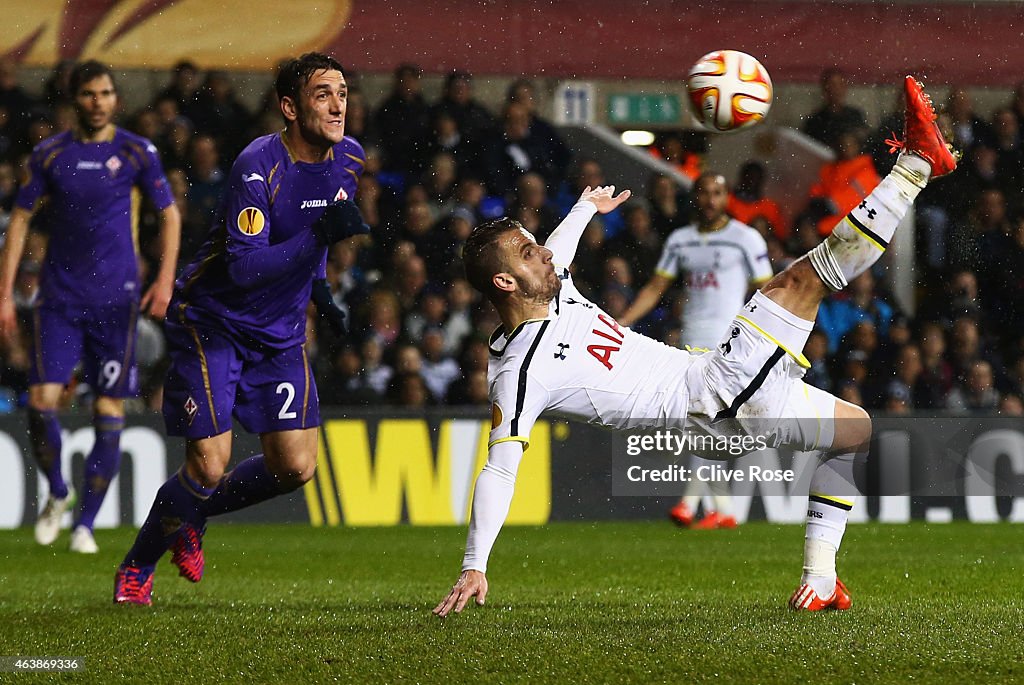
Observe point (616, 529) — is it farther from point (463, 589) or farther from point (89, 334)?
point (463, 589)

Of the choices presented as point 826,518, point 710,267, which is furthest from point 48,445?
point 826,518

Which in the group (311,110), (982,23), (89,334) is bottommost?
(89,334)

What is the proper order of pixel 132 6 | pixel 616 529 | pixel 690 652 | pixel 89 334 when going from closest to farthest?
1. pixel 690 652
2. pixel 89 334
3. pixel 616 529
4. pixel 132 6

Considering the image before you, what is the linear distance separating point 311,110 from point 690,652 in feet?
8.52

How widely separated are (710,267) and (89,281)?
11.9 feet

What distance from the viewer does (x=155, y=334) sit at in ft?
35.8

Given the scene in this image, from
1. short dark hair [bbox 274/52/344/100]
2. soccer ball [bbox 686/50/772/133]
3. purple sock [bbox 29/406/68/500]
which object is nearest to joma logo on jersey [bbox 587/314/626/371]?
short dark hair [bbox 274/52/344/100]

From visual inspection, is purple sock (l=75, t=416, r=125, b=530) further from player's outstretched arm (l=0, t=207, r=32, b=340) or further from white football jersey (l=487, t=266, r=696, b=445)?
white football jersey (l=487, t=266, r=696, b=445)

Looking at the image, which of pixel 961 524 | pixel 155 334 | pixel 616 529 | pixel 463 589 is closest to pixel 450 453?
pixel 616 529

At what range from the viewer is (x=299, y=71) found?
229 inches

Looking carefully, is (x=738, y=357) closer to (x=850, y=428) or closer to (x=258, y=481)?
(x=850, y=428)

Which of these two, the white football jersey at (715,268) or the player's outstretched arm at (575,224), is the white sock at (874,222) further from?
the white football jersey at (715,268)

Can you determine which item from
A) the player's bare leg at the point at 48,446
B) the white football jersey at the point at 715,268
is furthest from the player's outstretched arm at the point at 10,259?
the white football jersey at the point at 715,268

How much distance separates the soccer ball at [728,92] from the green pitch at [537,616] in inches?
79.0
